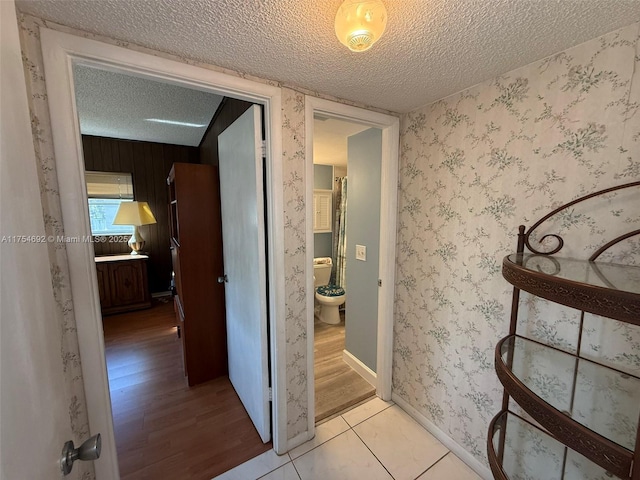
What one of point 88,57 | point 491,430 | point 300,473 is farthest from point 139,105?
point 491,430

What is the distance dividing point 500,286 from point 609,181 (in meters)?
0.59

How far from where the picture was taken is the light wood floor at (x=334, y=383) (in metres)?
1.90

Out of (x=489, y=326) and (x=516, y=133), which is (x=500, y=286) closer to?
(x=489, y=326)

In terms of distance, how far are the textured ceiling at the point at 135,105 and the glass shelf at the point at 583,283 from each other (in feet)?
7.48

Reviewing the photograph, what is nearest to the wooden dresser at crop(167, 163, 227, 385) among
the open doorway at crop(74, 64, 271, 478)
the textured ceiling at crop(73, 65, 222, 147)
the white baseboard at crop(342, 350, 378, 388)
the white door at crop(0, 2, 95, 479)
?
the open doorway at crop(74, 64, 271, 478)

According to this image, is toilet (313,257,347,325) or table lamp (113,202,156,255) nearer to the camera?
toilet (313,257,347,325)

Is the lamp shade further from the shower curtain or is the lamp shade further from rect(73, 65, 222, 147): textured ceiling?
the shower curtain

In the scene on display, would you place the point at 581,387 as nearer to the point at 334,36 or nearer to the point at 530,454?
the point at 530,454

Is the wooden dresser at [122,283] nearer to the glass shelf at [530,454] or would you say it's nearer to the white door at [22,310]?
the white door at [22,310]

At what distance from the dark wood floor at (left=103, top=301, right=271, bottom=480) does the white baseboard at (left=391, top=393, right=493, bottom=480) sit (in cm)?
100

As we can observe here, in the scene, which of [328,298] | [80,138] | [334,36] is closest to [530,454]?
[334,36]

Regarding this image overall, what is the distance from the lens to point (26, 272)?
50cm

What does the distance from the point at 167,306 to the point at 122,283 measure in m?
0.66

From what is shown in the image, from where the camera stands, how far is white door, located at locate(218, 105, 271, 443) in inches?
56.2
